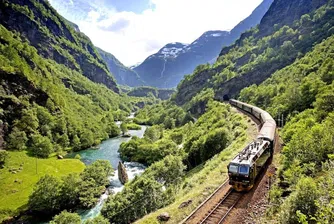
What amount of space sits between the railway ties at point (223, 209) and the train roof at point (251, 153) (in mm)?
3421

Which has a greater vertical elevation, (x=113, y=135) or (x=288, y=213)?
(x=288, y=213)

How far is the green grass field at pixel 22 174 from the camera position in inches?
2446

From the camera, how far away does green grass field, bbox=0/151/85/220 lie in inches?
2446

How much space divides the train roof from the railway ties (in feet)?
11.2

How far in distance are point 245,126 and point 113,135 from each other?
121m

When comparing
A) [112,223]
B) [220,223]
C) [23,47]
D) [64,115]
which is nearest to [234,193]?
[220,223]

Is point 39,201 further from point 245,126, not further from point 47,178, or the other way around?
point 245,126

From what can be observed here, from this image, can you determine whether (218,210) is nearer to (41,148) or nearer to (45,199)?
(45,199)

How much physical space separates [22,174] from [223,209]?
268ft

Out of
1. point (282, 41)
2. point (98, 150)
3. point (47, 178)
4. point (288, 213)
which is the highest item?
point (282, 41)

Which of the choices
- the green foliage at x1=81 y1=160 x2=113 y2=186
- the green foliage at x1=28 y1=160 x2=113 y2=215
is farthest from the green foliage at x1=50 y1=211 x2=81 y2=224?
the green foliage at x1=81 y1=160 x2=113 y2=186

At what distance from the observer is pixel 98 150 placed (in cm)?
12431

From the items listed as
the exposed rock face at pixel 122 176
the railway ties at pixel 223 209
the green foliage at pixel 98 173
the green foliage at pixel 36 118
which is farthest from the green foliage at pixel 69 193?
the green foliage at pixel 36 118

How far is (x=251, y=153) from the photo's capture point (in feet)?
90.0
